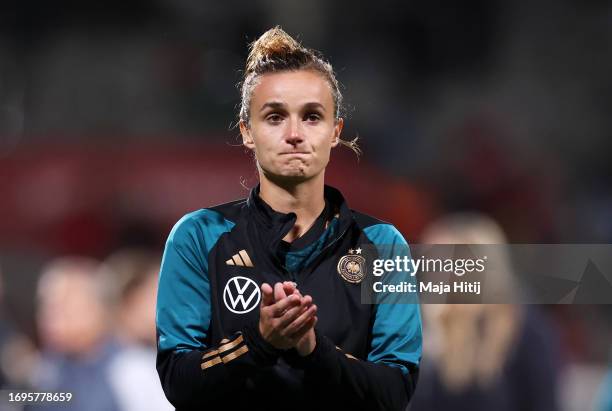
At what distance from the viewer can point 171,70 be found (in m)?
2.04

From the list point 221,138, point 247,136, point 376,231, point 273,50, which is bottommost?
point 376,231

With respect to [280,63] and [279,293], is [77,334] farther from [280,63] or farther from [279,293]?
[279,293]

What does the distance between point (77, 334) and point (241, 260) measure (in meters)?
0.94

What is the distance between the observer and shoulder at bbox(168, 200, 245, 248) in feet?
3.67

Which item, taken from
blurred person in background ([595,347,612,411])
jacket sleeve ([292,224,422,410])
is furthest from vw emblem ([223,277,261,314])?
blurred person in background ([595,347,612,411])

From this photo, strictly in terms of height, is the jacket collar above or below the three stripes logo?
above

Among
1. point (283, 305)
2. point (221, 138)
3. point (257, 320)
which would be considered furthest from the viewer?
point (221, 138)

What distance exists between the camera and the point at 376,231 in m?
1.19

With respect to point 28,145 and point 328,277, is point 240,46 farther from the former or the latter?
point 328,277

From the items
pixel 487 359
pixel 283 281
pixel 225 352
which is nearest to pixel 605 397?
pixel 487 359

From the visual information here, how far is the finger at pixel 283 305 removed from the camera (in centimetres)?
90

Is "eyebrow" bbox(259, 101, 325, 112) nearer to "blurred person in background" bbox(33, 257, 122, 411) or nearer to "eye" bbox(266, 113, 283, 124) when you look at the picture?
"eye" bbox(266, 113, 283, 124)

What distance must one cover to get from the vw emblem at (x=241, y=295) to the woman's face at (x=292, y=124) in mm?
157

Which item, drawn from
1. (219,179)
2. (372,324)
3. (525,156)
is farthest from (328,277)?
(525,156)
